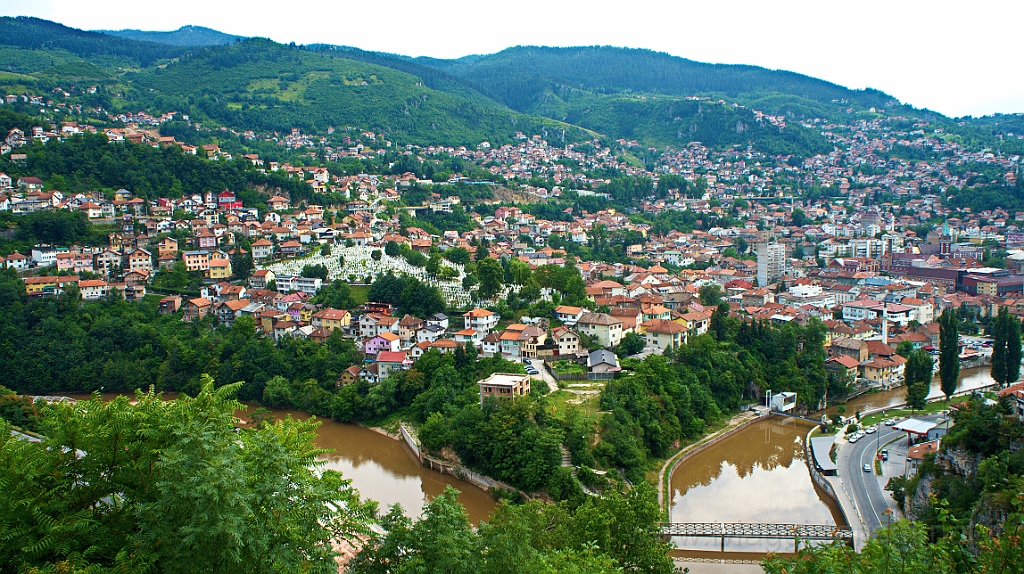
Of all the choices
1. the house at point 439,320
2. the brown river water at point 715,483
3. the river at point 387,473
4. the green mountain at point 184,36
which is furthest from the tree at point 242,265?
the green mountain at point 184,36

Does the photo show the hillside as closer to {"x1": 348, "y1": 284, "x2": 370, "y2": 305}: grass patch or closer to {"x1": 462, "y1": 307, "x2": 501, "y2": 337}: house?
{"x1": 348, "y1": 284, "x2": 370, "y2": 305}: grass patch

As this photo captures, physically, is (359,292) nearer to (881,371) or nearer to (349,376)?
(349,376)

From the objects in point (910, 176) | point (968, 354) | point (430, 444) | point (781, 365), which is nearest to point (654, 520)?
point (430, 444)

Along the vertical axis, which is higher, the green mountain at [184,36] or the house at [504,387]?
the green mountain at [184,36]

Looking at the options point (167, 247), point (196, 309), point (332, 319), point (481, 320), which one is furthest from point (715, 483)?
point (167, 247)

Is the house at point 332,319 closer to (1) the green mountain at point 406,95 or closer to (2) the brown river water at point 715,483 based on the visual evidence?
(2) the brown river water at point 715,483

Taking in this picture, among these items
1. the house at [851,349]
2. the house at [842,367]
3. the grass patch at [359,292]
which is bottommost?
the house at [842,367]

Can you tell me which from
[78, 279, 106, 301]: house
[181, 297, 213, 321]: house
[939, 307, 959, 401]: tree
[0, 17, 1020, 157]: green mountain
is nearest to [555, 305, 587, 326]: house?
[939, 307, 959, 401]: tree
